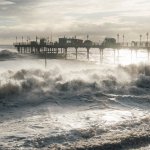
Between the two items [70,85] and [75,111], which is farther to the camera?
[70,85]

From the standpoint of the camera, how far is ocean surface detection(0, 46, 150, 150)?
576 inches

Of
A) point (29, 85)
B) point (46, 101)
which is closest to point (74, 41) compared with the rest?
point (29, 85)

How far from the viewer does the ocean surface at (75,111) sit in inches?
576

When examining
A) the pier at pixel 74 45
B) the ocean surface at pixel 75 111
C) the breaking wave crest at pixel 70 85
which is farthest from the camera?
the pier at pixel 74 45

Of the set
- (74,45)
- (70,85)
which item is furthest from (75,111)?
(74,45)

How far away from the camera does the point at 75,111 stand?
21.2 metres

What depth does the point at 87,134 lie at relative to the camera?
15617 millimetres

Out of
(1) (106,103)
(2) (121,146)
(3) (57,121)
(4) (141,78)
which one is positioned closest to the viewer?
(2) (121,146)

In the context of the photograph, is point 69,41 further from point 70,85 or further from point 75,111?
point 75,111

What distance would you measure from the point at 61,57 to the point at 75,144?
3174 inches

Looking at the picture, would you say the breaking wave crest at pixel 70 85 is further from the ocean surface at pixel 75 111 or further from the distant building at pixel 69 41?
the distant building at pixel 69 41

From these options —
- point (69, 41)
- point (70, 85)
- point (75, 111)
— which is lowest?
point (75, 111)

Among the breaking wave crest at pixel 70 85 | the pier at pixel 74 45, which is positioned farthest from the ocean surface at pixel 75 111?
the pier at pixel 74 45

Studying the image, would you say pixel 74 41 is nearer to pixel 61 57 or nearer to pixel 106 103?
pixel 61 57
